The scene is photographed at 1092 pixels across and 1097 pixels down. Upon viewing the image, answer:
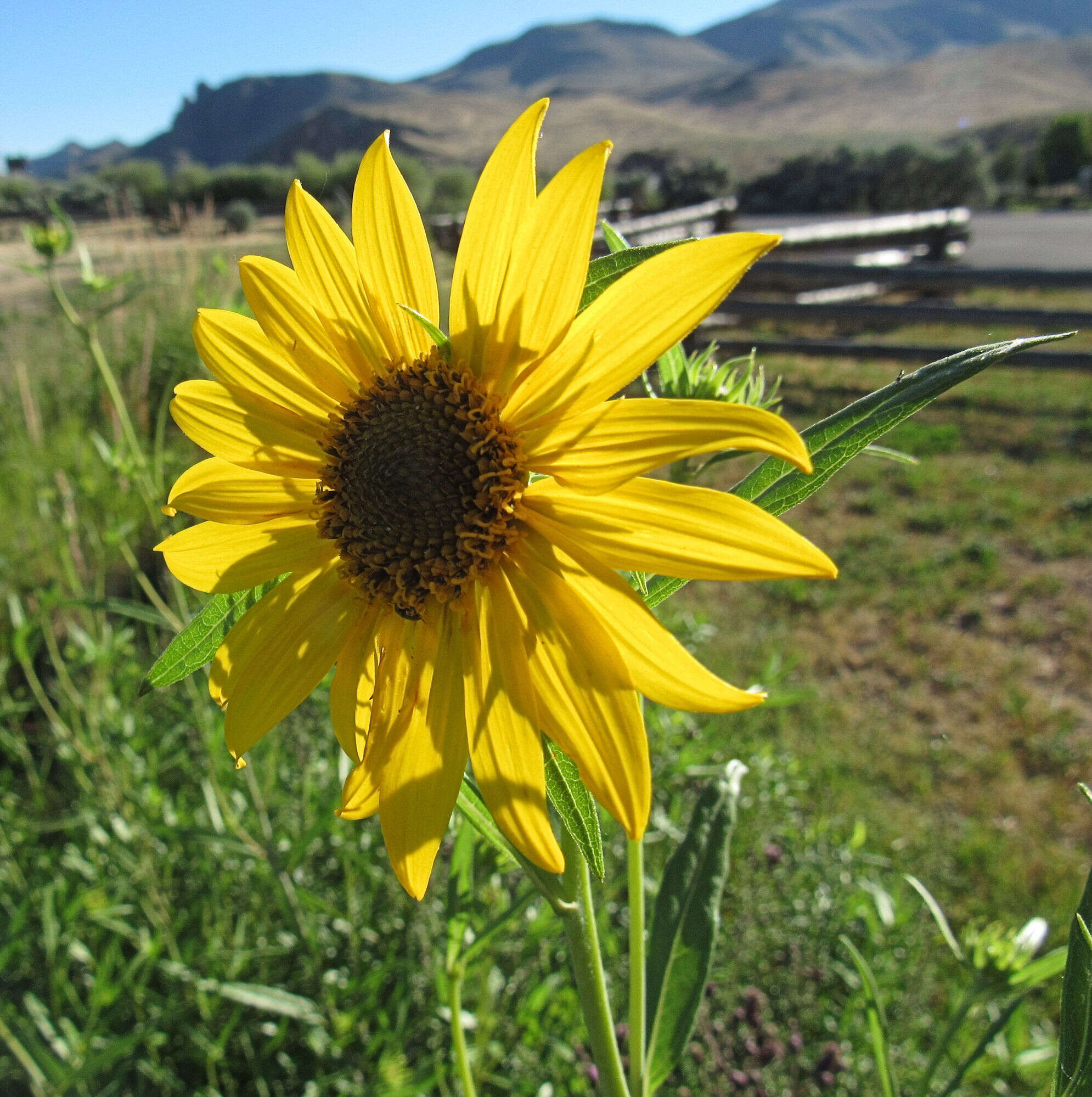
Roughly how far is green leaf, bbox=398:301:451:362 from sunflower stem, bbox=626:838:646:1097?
511 mm

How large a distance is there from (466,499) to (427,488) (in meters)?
0.05

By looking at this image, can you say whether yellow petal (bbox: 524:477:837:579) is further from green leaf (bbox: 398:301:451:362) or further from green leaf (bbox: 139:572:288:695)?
green leaf (bbox: 139:572:288:695)

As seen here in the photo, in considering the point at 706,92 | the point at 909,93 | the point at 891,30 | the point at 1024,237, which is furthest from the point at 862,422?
the point at 891,30

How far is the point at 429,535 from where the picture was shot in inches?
30.2

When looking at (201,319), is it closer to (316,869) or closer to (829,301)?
(316,869)

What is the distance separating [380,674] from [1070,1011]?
0.65m

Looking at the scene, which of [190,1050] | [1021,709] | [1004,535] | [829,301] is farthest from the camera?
[829,301]

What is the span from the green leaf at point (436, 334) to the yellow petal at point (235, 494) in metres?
0.21

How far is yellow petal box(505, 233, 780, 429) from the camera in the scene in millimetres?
593

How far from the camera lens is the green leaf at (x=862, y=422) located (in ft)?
2.08

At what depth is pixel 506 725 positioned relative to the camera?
Answer: 0.69 m

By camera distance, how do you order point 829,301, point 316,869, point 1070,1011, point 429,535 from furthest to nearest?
point 829,301 → point 316,869 → point 429,535 → point 1070,1011

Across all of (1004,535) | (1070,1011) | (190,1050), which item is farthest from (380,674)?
(1004,535)

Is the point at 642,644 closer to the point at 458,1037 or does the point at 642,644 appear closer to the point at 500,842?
the point at 500,842
